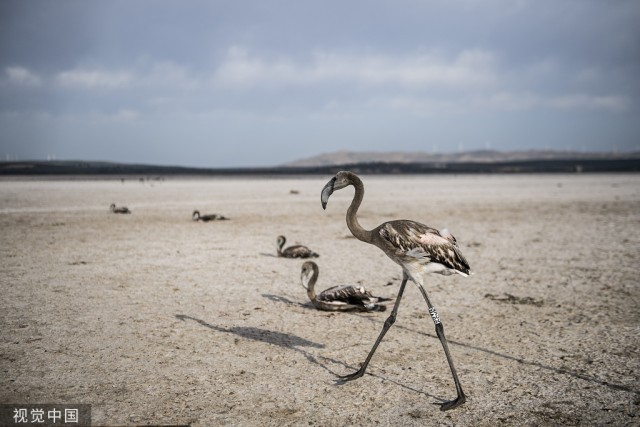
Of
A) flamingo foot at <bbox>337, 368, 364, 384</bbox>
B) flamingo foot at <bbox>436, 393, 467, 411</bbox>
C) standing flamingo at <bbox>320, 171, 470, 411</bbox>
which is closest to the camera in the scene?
flamingo foot at <bbox>436, 393, 467, 411</bbox>

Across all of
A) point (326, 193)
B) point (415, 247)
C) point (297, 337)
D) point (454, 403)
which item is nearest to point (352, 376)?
point (454, 403)

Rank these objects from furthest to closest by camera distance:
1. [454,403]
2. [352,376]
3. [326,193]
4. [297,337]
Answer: [297,337]
[352,376]
[326,193]
[454,403]

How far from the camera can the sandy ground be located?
5090 millimetres

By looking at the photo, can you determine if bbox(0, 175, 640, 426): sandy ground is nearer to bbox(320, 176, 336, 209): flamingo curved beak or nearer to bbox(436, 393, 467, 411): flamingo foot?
bbox(436, 393, 467, 411): flamingo foot

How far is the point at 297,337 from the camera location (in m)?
7.24

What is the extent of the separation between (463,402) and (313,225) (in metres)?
15.5

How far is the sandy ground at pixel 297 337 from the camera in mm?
5090

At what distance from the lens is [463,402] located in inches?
199

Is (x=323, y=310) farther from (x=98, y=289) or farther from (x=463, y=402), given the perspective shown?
(x=98, y=289)

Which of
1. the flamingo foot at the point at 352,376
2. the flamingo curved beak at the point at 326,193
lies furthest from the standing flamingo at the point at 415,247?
the flamingo foot at the point at 352,376

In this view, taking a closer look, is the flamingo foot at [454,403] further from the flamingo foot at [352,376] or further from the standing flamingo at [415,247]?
the flamingo foot at [352,376]

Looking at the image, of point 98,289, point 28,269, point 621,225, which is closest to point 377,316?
point 98,289

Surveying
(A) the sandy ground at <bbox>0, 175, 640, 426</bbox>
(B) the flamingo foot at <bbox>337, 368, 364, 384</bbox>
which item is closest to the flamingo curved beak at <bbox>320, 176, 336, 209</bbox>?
(B) the flamingo foot at <bbox>337, 368, 364, 384</bbox>

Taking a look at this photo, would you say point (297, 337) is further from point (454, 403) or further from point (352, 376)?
point (454, 403)
